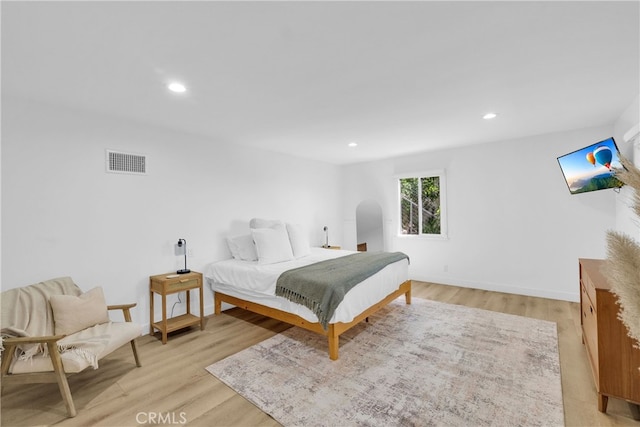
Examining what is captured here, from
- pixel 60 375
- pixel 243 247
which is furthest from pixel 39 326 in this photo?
pixel 243 247

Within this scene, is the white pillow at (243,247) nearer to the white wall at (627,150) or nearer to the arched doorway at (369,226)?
the arched doorway at (369,226)

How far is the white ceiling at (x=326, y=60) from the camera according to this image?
58.9 inches

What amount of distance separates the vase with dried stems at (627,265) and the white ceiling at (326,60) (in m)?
1.15

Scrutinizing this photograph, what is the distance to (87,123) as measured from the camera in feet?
9.27

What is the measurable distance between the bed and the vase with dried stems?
74.8 inches

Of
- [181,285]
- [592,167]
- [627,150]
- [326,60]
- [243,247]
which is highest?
[326,60]

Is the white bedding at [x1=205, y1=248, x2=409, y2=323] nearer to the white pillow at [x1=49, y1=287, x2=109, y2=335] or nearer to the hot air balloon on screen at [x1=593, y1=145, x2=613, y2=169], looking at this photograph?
the white pillow at [x1=49, y1=287, x2=109, y2=335]

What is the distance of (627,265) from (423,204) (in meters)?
4.43

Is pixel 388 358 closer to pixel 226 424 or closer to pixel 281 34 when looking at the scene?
pixel 226 424

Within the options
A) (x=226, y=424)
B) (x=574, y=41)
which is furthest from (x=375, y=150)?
(x=226, y=424)

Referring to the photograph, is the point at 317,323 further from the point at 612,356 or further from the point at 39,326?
the point at 39,326

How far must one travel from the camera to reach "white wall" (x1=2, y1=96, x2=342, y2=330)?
8.05 feet

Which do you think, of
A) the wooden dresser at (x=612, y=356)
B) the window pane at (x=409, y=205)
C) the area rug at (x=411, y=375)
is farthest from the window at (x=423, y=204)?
the wooden dresser at (x=612, y=356)

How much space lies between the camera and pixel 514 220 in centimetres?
420
